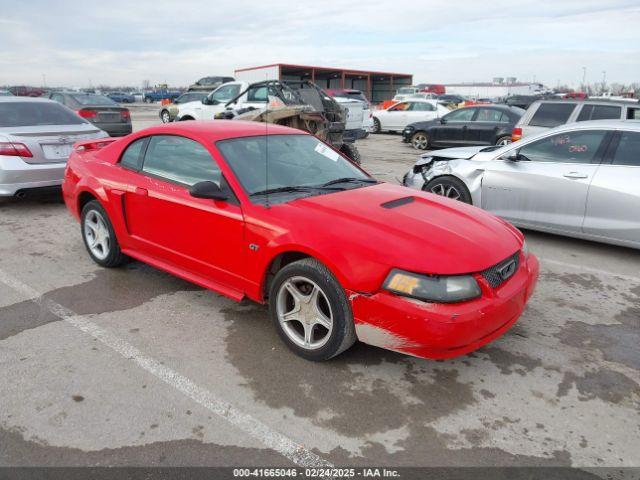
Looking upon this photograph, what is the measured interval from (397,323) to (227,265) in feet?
4.45

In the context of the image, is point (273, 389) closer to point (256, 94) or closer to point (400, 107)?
point (256, 94)

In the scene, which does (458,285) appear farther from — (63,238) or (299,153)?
(63,238)

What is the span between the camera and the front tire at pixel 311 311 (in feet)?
9.77

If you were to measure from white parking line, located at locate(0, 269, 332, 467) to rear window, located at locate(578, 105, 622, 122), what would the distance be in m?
8.70

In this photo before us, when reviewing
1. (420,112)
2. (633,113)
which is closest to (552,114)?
(633,113)

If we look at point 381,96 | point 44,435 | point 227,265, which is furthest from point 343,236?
point 381,96

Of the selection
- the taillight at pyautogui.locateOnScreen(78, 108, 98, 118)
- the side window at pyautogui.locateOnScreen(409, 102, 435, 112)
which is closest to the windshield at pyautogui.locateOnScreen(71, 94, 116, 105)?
the taillight at pyautogui.locateOnScreen(78, 108, 98, 118)

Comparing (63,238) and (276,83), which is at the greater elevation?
(276,83)

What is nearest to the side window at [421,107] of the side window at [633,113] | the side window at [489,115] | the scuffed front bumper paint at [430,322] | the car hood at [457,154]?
the side window at [489,115]

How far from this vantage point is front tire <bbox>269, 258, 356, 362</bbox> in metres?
2.98

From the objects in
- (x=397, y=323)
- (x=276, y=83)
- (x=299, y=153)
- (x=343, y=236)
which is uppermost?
(x=276, y=83)

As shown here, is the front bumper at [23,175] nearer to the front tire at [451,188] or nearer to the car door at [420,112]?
the front tire at [451,188]

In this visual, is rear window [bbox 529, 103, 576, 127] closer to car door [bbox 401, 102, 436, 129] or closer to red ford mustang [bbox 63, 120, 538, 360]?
red ford mustang [bbox 63, 120, 538, 360]

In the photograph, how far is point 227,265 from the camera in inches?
140
